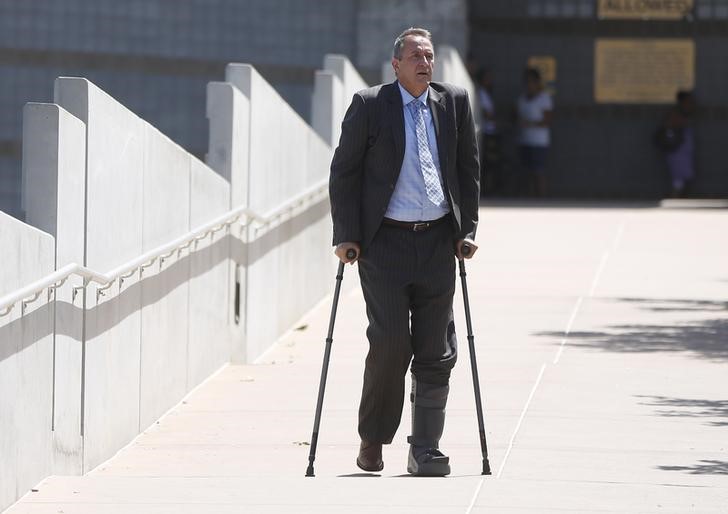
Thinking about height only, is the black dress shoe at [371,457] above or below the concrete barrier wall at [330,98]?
below

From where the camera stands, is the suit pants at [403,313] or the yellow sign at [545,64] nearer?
the suit pants at [403,313]

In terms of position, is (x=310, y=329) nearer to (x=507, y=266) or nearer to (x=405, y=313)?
(x=507, y=266)

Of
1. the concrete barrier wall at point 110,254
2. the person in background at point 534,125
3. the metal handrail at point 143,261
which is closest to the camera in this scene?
the metal handrail at point 143,261

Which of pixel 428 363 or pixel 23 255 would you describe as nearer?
pixel 23 255

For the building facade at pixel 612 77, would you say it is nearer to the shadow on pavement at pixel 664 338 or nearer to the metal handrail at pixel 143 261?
the metal handrail at pixel 143 261

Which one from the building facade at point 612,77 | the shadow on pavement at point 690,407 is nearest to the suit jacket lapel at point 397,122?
the shadow on pavement at point 690,407

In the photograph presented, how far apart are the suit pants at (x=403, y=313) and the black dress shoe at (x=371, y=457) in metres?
0.07

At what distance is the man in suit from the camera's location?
7922 mm

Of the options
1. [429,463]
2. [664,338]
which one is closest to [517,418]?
[429,463]

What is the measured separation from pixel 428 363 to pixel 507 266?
29.5 ft

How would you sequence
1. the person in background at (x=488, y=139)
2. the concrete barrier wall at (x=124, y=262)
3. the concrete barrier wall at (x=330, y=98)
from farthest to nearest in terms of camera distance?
1. the person in background at (x=488, y=139)
2. the concrete barrier wall at (x=330, y=98)
3. the concrete barrier wall at (x=124, y=262)

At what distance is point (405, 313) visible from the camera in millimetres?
7938

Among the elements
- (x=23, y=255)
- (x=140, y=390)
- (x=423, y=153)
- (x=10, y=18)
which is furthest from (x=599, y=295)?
(x=10, y=18)

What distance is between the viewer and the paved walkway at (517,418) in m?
7.07
